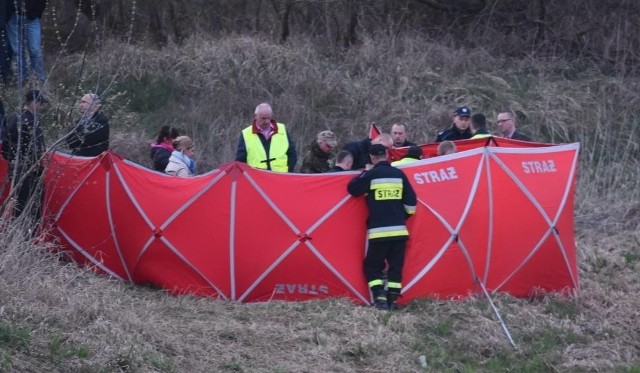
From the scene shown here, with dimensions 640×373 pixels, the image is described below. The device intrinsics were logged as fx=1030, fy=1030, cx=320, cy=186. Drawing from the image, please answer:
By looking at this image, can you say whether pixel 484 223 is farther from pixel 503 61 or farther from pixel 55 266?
pixel 503 61

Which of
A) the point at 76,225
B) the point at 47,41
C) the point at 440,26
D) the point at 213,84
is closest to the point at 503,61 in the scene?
the point at 440,26

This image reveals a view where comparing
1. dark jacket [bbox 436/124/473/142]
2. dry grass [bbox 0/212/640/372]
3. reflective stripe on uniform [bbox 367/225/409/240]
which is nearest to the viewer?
dry grass [bbox 0/212/640/372]

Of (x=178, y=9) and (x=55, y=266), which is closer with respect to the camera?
(x=55, y=266)

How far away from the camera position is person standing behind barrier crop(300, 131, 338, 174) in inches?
477

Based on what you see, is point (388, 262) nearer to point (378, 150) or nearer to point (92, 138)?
point (378, 150)

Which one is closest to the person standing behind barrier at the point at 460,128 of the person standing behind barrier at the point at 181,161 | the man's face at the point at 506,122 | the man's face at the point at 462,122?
the man's face at the point at 462,122

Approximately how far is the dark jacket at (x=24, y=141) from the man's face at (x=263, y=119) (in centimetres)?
265

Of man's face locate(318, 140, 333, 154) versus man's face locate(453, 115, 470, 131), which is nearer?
man's face locate(318, 140, 333, 154)

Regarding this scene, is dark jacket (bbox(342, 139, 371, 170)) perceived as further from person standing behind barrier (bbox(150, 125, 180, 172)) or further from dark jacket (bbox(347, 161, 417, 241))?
person standing behind barrier (bbox(150, 125, 180, 172))

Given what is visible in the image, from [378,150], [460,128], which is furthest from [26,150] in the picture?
[460,128]

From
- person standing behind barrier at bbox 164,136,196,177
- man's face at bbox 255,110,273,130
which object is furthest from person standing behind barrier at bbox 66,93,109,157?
man's face at bbox 255,110,273,130

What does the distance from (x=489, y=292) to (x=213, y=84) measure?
29.7ft

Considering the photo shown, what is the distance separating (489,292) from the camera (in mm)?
10820

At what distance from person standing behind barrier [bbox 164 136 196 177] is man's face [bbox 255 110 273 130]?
0.88 metres
